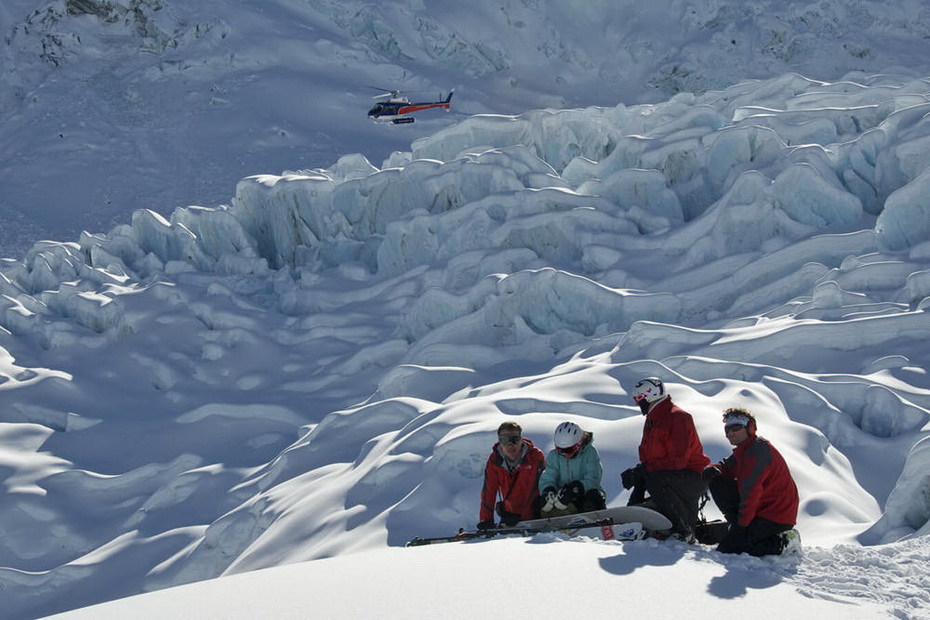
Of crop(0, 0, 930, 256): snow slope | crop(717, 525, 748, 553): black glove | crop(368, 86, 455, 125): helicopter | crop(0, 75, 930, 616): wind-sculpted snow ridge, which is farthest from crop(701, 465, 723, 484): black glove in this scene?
crop(368, 86, 455, 125): helicopter

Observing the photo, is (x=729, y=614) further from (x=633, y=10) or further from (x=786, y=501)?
(x=633, y=10)

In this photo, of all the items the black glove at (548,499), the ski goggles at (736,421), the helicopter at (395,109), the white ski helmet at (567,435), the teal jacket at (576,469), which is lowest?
the black glove at (548,499)

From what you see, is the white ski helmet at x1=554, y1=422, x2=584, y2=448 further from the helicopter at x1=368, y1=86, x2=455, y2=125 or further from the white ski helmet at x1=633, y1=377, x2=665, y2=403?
the helicopter at x1=368, y1=86, x2=455, y2=125

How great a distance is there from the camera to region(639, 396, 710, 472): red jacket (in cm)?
604

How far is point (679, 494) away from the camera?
19.8 feet

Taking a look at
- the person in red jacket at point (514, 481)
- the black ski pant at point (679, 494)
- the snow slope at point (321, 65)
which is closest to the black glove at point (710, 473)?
the black ski pant at point (679, 494)

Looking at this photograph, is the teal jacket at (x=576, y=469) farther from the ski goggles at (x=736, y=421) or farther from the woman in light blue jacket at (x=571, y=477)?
the ski goggles at (x=736, y=421)

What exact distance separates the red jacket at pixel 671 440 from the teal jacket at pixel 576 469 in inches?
20.2

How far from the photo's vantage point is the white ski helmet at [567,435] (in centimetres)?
648

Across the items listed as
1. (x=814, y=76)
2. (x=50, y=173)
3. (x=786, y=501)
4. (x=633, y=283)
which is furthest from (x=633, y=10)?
(x=786, y=501)

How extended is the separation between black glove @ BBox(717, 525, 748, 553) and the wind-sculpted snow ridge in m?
1.46

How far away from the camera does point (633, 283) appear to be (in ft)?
51.9

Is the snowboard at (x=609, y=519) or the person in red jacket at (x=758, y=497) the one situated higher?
the person in red jacket at (x=758, y=497)

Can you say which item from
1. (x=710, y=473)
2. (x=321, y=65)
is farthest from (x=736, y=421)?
(x=321, y=65)
